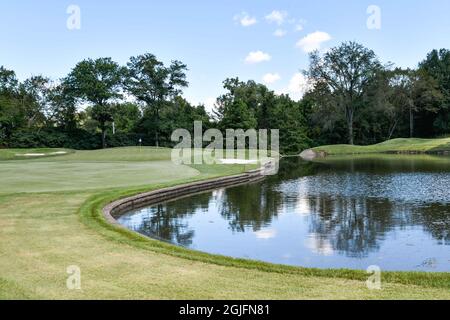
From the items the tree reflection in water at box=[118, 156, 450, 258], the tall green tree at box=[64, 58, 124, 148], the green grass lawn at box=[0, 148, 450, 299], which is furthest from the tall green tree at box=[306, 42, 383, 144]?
the green grass lawn at box=[0, 148, 450, 299]

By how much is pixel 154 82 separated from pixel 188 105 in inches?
360

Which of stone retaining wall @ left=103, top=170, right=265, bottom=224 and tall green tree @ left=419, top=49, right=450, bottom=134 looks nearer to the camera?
stone retaining wall @ left=103, top=170, right=265, bottom=224

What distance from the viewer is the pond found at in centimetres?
875

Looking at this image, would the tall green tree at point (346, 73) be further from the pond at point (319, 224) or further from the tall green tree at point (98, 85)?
the pond at point (319, 224)

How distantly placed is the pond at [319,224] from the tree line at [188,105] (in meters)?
37.2

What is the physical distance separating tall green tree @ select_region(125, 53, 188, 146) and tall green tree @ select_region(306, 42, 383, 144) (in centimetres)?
1814

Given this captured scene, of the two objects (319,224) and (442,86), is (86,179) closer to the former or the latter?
(319,224)

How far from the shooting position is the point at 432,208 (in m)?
13.5

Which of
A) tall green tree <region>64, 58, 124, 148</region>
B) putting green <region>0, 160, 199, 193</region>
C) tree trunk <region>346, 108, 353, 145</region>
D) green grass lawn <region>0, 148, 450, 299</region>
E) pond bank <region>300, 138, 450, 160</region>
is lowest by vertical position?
green grass lawn <region>0, 148, 450, 299</region>

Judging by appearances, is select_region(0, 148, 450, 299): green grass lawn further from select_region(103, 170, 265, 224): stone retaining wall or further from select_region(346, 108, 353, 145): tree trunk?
select_region(346, 108, 353, 145): tree trunk

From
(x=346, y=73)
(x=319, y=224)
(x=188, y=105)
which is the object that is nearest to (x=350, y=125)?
(x=346, y=73)

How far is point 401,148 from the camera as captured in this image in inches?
1981

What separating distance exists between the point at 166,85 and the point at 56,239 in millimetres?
50593

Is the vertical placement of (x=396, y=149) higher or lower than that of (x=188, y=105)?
lower
